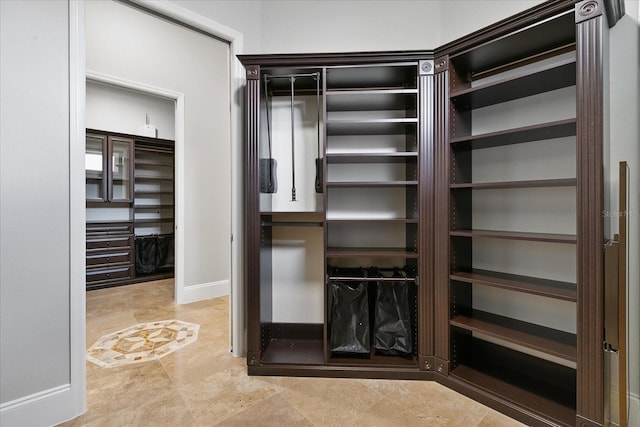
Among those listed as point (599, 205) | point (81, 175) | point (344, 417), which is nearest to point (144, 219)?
point (81, 175)

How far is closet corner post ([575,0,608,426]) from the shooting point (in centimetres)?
→ 132

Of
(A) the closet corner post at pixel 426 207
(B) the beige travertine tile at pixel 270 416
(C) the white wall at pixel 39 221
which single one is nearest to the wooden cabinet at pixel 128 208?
(C) the white wall at pixel 39 221

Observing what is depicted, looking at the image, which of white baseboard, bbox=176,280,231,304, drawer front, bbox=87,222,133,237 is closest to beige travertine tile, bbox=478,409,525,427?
white baseboard, bbox=176,280,231,304

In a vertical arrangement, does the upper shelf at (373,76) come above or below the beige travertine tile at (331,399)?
above

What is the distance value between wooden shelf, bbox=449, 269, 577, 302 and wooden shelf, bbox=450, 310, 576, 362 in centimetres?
28

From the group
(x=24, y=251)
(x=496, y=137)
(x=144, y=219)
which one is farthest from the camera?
(x=144, y=219)

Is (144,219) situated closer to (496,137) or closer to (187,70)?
(187,70)

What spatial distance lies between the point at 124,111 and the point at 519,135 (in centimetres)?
493

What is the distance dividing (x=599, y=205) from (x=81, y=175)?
104 inches

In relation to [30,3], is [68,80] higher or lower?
lower

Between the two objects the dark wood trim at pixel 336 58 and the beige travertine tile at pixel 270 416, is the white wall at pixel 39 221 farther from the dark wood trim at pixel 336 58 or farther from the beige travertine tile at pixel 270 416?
the dark wood trim at pixel 336 58

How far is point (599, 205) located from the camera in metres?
1.32

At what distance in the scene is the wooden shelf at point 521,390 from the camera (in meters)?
1.48

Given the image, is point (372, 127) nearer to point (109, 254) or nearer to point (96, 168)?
point (96, 168)
